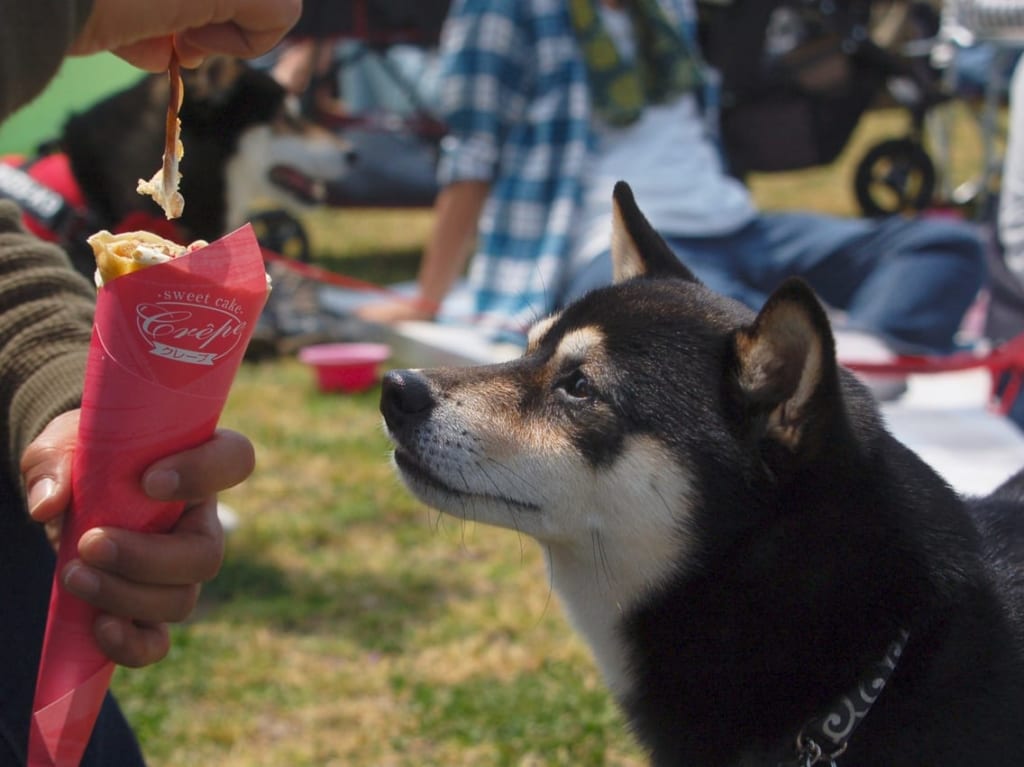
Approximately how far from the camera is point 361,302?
5.97 metres

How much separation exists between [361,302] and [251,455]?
14.9ft

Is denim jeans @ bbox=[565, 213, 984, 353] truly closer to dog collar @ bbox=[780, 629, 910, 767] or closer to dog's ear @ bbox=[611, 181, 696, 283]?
dog's ear @ bbox=[611, 181, 696, 283]

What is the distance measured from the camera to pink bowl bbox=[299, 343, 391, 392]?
4910mm

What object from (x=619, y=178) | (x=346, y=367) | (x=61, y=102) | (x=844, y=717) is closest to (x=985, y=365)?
(x=619, y=178)

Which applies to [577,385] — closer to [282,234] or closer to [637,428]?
[637,428]

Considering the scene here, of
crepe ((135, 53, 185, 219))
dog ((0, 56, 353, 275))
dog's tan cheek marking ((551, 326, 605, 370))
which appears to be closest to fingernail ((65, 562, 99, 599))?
crepe ((135, 53, 185, 219))

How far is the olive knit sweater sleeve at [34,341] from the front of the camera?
1.63 metres

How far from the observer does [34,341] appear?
170 centimetres

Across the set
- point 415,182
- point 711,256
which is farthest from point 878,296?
point 415,182

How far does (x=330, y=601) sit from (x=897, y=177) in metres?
5.90

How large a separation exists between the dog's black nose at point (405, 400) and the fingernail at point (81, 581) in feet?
1.90

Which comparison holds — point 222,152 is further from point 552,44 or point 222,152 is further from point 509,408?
point 509,408

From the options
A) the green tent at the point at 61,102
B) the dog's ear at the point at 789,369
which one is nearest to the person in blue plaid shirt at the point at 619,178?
the green tent at the point at 61,102

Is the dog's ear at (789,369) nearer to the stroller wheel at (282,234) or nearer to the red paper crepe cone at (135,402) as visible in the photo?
the red paper crepe cone at (135,402)
